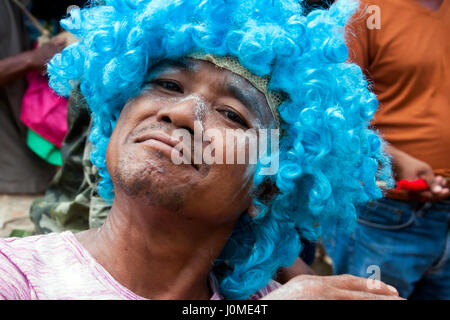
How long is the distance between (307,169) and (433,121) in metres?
1.28

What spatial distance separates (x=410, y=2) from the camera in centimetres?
294

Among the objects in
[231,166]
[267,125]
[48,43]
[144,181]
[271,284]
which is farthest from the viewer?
[48,43]

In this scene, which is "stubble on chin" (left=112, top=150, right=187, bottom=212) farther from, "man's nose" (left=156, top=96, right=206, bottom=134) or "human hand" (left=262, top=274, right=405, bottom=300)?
"human hand" (left=262, top=274, right=405, bottom=300)

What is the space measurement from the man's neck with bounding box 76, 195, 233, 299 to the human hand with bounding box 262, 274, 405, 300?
42 centimetres

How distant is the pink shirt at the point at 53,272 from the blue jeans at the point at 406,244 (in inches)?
68.6

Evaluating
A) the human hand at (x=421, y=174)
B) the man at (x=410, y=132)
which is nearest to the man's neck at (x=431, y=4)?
the man at (x=410, y=132)

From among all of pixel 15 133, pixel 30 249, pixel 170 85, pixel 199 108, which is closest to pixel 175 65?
pixel 170 85

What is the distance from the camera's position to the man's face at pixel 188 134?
1.73 m

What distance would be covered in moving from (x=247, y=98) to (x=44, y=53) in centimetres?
177

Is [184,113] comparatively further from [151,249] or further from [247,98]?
[151,249]

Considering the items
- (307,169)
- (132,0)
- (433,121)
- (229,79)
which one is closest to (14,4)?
(132,0)

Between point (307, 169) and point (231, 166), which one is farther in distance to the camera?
point (307, 169)

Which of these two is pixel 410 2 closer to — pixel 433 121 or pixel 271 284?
pixel 433 121

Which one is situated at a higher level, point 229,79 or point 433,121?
point 229,79
